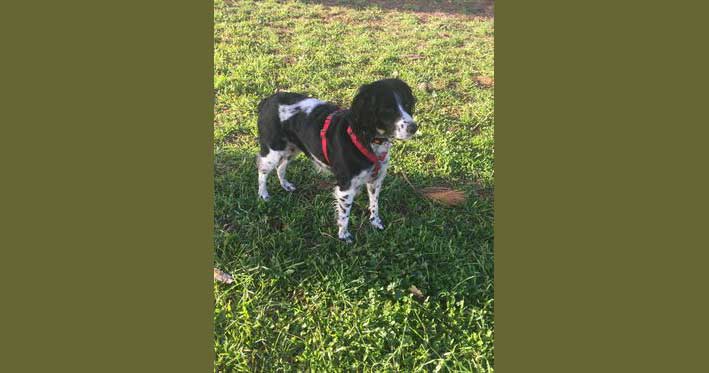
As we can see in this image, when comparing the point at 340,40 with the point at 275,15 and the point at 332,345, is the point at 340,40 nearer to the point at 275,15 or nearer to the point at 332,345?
the point at 275,15

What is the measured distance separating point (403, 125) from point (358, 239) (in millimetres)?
1283

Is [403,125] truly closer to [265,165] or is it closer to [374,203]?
[374,203]

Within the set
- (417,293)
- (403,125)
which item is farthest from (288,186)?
(417,293)

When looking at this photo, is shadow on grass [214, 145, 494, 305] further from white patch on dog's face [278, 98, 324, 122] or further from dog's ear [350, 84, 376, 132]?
dog's ear [350, 84, 376, 132]

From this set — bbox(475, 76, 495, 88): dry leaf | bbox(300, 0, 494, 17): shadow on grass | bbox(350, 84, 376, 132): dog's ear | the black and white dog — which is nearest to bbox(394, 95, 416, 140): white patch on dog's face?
the black and white dog

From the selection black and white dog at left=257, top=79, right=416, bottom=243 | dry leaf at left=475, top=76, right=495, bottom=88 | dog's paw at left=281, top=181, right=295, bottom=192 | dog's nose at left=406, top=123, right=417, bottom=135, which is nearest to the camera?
dog's nose at left=406, top=123, right=417, bottom=135

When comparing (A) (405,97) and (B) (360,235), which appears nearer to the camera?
(A) (405,97)

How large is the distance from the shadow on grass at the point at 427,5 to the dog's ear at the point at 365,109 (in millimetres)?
5294

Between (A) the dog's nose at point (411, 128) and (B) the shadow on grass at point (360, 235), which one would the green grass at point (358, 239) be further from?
(A) the dog's nose at point (411, 128)

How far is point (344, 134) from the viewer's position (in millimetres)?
3748

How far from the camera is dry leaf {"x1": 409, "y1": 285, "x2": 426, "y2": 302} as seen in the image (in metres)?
3.49

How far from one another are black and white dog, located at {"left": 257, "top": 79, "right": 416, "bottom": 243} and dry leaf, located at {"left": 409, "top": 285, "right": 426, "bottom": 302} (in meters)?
0.83

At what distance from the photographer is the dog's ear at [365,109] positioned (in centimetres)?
345

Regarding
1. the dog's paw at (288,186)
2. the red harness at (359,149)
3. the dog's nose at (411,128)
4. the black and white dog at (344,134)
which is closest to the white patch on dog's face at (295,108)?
the black and white dog at (344,134)
